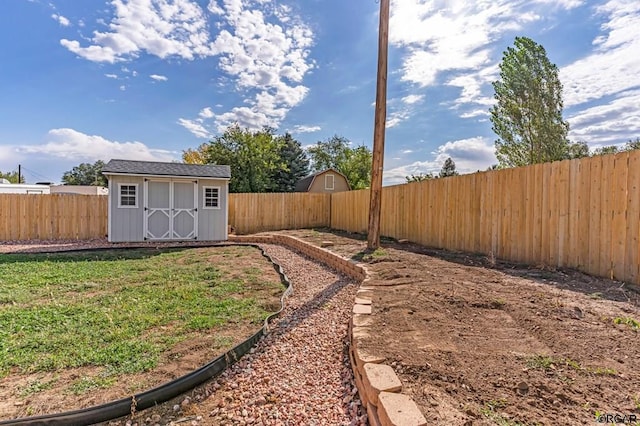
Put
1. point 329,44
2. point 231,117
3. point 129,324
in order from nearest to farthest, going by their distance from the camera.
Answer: point 129,324, point 329,44, point 231,117

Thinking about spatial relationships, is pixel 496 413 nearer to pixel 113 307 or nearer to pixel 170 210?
pixel 113 307

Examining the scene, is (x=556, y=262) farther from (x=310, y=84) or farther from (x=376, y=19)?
(x=310, y=84)

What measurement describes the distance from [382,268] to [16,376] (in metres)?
4.04

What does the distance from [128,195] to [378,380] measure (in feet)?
33.8

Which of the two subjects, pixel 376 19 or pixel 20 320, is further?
pixel 376 19

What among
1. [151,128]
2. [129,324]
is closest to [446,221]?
[129,324]

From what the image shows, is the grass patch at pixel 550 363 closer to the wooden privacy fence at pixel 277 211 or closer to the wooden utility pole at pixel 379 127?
the wooden utility pole at pixel 379 127

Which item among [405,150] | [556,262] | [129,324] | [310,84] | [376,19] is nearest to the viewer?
[129,324]

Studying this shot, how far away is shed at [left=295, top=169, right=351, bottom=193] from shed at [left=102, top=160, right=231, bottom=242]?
11.9 metres

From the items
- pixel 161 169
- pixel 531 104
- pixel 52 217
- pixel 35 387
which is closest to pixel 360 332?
pixel 35 387

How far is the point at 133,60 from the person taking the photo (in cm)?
1047

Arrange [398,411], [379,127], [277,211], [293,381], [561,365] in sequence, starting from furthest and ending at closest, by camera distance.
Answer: [277,211] → [379,127] → [293,381] → [561,365] → [398,411]

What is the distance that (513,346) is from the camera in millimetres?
2168

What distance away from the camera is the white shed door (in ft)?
33.0
